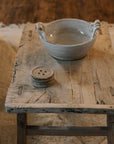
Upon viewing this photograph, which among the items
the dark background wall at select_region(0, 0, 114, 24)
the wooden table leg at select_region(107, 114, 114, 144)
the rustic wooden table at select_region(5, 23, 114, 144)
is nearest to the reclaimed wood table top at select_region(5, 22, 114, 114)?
the rustic wooden table at select_region(5, 23, 114, 144)

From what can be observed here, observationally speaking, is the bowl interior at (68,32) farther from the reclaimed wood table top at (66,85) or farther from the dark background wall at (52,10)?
the dark background wall at (52,10)

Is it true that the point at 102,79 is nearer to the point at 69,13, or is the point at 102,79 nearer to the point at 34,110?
the point at 34,110

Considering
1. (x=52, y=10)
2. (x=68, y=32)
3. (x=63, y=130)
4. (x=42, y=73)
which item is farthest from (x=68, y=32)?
(x=52, y=10)

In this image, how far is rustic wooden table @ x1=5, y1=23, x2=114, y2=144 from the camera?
3.03 ft

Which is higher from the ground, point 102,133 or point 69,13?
point 69,13

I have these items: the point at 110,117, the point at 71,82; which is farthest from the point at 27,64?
the point at 110,117

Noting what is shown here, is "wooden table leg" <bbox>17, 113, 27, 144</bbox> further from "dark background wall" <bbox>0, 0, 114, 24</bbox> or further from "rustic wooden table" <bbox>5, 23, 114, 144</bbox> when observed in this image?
"dark background wall" <bbox>0, 0, 114, 24</bbox>

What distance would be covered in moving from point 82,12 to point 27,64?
1745 millimetres

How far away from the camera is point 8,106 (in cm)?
92

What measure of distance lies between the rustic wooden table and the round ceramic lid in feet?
0.13

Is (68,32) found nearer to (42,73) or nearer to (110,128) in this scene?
(42,73)

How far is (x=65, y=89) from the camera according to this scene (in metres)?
1.00

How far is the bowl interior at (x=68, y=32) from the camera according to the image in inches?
50.7

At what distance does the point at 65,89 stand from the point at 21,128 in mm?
294
